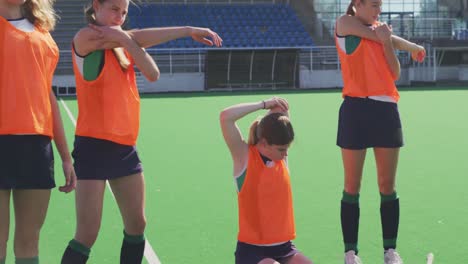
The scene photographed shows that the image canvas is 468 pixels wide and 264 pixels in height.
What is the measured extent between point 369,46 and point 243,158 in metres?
1.30

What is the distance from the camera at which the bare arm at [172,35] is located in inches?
145

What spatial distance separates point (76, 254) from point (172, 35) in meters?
1.21

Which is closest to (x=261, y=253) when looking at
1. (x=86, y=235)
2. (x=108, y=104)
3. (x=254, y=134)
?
(x=254, y=134)

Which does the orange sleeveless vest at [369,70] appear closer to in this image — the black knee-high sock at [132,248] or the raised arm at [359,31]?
the raised arm at [359,31]

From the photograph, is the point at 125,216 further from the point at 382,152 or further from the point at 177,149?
the point at 177,149

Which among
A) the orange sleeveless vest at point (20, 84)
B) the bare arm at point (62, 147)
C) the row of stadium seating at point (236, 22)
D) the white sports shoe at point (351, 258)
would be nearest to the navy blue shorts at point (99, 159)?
the bare arm at point (62, 147)

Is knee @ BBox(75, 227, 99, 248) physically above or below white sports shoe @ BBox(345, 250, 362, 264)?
above

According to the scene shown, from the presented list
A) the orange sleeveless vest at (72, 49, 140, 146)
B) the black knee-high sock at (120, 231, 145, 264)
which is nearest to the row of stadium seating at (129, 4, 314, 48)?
the black knee-high sock at (120, 231, 145, 264)

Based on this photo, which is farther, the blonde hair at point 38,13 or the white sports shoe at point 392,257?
the white sports shoe at point 392,257

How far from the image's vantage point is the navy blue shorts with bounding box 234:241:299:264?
3766 millimetres

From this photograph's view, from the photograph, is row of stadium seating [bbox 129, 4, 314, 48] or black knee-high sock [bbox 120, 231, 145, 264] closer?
black knee-high sock [bbox 120, 231, 145, 264]

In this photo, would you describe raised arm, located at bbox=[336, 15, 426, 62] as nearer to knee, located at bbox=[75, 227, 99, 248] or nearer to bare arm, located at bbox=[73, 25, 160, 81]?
bare arm, located at bbox=[73, 25, 160, 81]

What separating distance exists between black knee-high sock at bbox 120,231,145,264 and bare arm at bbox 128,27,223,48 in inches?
41.6

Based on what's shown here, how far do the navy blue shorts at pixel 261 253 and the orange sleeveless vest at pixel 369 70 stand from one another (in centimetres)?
130
